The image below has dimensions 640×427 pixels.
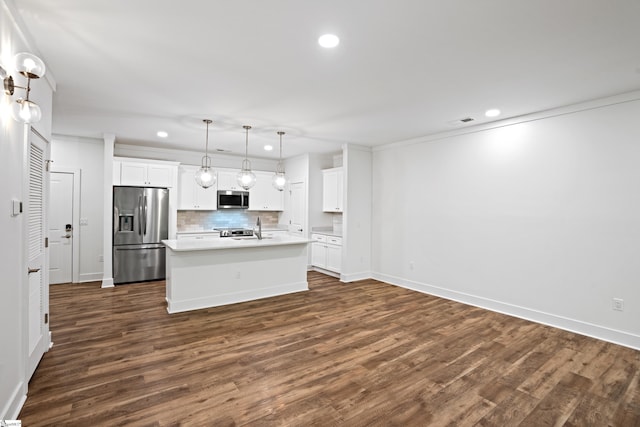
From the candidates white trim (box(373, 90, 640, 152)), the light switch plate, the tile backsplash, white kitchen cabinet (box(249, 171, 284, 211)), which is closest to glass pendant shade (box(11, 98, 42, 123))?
the light switch plate

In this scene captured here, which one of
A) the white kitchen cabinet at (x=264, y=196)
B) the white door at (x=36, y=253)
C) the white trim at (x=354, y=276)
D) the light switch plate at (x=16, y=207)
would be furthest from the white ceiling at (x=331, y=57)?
the white kitchen cabinet at (x=264, y=196)

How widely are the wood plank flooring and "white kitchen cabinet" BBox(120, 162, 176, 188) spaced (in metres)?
2.48

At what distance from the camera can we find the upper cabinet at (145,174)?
5.79 metres

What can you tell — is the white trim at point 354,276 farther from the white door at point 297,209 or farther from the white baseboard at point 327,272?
the white door at point 297,209

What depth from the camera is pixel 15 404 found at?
80.8 inches

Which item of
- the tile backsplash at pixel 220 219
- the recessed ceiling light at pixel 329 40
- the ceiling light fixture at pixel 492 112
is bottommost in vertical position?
the tile backsplash at pixel 220 219

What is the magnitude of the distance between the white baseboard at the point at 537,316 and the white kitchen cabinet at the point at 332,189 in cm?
205

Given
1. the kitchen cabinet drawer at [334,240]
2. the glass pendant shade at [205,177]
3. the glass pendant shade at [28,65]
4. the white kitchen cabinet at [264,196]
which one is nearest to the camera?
the glass pendant shade at [28,65]

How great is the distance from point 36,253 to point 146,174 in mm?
3532

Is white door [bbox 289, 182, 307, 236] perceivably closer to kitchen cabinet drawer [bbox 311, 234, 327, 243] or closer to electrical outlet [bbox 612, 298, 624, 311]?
kitchen cabinet drawer [bbox 311, 234, 327, 243]

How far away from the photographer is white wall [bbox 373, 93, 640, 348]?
10.9ft

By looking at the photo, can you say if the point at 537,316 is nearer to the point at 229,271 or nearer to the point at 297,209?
the point at 229,271

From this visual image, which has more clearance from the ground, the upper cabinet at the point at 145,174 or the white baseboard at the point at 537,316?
the upper cabinet at the point at 145,174

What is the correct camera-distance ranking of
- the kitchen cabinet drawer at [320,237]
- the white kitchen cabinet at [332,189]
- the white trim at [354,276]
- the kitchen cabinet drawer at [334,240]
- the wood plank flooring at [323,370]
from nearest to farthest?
1. the wood plank flooring at [323,370]
2. the white trim at [354,276]
3. the kitchen cabinet drawer at [334,240]
4. the white kitchen cabinet at [332,189]
5. the kitchen cabinet drawer at [320,237]
